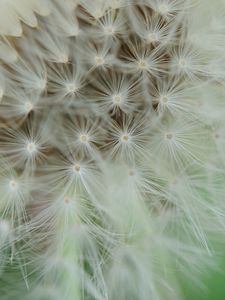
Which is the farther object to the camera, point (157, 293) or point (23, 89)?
point (157, 293)

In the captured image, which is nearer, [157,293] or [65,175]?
[65,175]

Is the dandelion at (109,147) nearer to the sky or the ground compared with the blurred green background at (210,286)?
nearer to the sky

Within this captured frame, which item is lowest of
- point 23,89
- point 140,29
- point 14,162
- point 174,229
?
point 174,229

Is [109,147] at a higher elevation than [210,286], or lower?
higher

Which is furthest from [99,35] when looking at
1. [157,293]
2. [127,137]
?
[157,293]

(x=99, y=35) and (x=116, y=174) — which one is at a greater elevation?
(x=99, y=35)

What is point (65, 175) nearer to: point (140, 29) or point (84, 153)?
point (84, 153)

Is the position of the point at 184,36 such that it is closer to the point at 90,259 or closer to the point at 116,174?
the point at 116,174

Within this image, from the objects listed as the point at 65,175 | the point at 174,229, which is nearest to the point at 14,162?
the point at 65,175

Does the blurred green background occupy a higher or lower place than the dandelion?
lower
